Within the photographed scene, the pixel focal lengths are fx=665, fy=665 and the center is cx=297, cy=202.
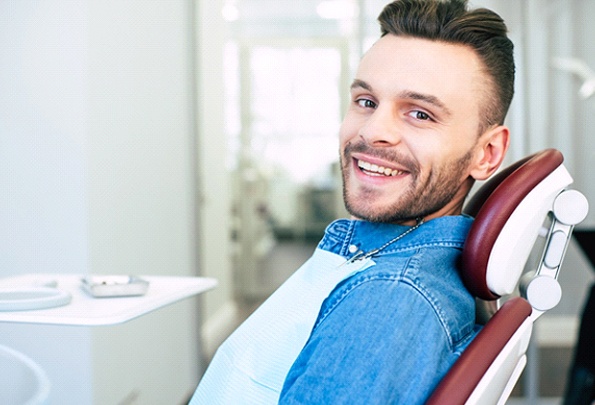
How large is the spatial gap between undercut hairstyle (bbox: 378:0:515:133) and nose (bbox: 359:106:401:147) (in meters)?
0.14

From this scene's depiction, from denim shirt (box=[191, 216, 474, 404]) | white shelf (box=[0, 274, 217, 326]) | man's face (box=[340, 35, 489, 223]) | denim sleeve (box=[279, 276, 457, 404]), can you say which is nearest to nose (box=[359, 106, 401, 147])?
man's face (box=[340, 35, 489, 223])

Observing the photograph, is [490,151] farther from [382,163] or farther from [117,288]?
[117,288]

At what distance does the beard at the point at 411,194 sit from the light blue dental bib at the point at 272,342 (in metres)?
0.09

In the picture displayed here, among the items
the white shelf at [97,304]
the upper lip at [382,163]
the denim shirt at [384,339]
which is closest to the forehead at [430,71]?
the upper lip at [382,163]

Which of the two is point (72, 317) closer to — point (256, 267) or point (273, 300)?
point (273, 300)

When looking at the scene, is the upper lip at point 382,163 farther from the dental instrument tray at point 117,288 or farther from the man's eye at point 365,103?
the dental instrument tray at point 117,288

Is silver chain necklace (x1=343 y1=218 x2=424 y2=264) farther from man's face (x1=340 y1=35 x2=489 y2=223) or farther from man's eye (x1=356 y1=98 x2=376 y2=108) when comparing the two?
man's eye (x1=356 y1=98 x2=376 y2=108)

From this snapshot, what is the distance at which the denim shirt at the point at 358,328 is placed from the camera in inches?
31.0

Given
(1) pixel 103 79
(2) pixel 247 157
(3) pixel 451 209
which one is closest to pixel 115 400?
(1) pixel 103 79

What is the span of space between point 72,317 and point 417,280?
1.61ft

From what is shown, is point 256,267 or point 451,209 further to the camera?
point 256,267

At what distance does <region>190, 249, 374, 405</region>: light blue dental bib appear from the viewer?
2.99ft

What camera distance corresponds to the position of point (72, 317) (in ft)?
3.12

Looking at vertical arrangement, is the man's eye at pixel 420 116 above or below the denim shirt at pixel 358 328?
above
